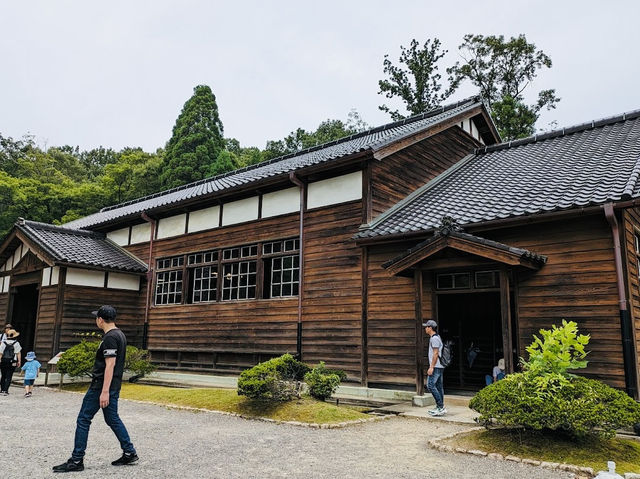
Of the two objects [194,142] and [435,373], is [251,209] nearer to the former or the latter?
[435,373]

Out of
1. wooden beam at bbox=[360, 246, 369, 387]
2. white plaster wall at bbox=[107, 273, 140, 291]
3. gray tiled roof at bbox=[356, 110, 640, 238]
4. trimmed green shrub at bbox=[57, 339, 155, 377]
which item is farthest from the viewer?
white plaster wall at bbox=[107, 273, 140, 291]

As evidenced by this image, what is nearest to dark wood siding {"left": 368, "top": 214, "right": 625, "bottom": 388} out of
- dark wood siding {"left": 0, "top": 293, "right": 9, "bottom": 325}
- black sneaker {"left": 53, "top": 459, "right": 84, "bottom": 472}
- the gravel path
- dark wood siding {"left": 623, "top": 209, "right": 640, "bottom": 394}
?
dark wood siding {"left": 623, "top": 209, "right": 640, "bottom": 394}

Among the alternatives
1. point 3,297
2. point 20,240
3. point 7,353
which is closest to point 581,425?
point 7,353

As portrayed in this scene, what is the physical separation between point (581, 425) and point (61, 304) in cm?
1416

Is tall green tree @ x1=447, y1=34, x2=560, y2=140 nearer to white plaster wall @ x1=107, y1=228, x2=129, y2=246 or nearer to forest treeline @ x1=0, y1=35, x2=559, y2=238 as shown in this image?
forest treeline @ x1=0, y1=35, x2=559, y2=238

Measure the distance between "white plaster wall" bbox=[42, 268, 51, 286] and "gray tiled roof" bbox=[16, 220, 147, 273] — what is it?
2.92ft

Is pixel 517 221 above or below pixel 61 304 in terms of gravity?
above

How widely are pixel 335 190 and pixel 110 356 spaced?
768 centimetres

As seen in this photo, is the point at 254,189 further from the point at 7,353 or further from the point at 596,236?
the point at 596,236

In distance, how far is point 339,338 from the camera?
11.3 m

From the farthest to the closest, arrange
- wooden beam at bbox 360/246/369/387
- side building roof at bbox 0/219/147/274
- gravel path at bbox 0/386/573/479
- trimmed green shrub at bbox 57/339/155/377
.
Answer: side building roof at bbox 0/219/147/274, trimmed green shrub at bbox 57/339/155/377, wooden beam at bbox 360/246/369/387, gravel path at bbox 0/386/573/479

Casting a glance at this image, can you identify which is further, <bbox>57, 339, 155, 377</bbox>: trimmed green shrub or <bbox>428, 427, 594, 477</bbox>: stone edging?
<bbox>57, 339, 155, 377</bbox>: trimmed green shrub

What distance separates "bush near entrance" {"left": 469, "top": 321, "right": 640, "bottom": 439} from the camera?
5.57 m

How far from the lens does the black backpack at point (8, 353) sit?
12.2m
